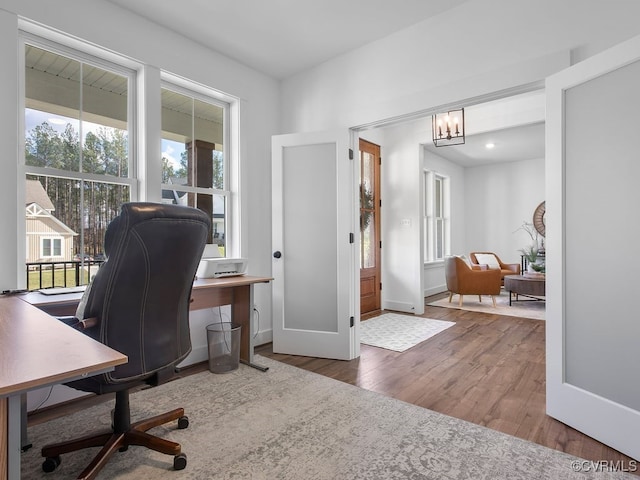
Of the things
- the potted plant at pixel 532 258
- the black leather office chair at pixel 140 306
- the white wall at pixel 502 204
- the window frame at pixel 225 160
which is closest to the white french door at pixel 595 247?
the black leather office chair at pixel 140 306

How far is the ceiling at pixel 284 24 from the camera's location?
2.63 m

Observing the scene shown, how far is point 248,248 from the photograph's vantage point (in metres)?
3.57

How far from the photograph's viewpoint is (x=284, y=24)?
288 centimetres

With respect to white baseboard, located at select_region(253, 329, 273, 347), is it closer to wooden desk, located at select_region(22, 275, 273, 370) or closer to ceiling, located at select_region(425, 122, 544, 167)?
wooden desk, located at select_region(22, 275, 273, 370)

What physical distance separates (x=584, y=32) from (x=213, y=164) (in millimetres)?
2946

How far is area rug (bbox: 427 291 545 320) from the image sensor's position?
5.15 meters

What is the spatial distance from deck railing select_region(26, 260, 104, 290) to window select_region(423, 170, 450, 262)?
5.27 m

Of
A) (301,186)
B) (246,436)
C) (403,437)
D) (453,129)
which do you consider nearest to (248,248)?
(301,186)

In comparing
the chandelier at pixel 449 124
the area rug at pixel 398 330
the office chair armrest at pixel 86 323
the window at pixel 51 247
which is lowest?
the area rug at pixel 398 330

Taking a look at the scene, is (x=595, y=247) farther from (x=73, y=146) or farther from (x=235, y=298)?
(x=73, y=146)

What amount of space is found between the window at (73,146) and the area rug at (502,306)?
4809 millimetres

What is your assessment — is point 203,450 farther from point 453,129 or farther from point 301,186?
point 453,129

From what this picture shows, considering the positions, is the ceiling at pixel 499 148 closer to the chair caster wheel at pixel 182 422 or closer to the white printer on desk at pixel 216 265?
the white printer on desk at pixel 216 265

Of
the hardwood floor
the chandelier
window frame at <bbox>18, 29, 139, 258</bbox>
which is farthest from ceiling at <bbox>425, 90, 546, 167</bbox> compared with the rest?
window frame at <bbox>18, 29, 139, 258</bbox>
